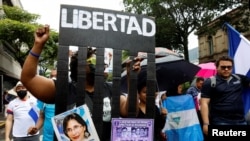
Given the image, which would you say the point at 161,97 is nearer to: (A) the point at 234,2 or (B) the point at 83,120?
(B) the point at 83,120

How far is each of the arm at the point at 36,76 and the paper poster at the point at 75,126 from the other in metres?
0.21

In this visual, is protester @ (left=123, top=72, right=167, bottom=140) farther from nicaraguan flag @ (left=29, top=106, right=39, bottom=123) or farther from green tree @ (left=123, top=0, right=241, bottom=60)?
green tree @ (left=123, top=0, right=241, bottom=60)

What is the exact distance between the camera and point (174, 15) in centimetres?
2759

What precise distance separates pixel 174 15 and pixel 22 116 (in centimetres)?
2363

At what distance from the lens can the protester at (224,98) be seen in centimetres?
411

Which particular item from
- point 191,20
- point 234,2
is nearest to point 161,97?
point 234,2

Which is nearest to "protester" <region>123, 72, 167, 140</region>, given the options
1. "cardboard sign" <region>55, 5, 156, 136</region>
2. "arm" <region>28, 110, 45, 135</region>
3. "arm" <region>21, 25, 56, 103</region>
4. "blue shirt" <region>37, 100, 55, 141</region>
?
"cardboard sign" <region>55, 5, 156, 136</region>

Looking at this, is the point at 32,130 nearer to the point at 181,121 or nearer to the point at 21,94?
the point at 21,94

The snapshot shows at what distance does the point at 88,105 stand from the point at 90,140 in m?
0.23

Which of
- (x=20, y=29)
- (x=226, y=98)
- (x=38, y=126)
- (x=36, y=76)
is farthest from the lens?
(x=20, y=29)

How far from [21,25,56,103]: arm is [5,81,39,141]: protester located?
2783mm

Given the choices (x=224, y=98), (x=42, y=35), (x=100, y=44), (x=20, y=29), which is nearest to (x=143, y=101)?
(x=100, y=44)

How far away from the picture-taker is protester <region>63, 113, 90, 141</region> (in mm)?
2166

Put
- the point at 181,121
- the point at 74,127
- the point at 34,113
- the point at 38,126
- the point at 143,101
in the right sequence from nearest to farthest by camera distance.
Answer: the point at 74,127 < the point at 143,101 < the point at 181,121 < the point at 38,126 < the point at 34,113
